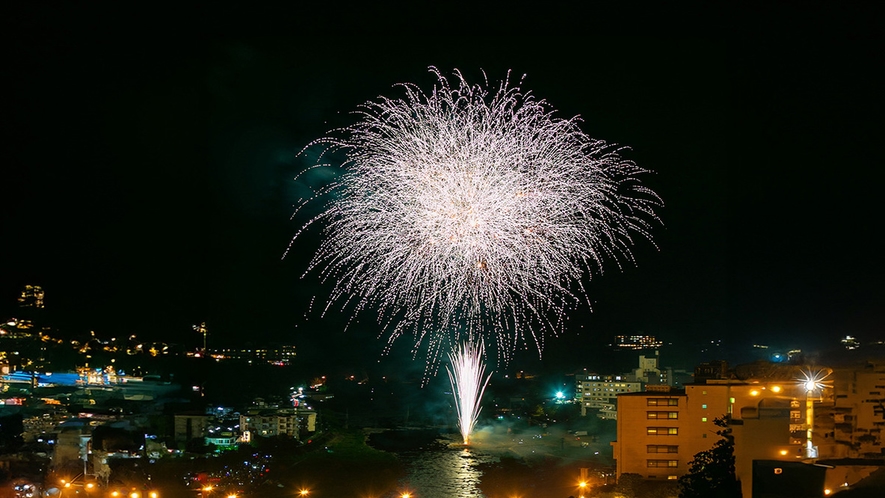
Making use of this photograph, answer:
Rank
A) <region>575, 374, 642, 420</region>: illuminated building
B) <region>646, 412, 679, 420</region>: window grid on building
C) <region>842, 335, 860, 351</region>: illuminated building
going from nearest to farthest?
1. <region>646, 412, 679, 420</region>: window grid on building
2. <region>842, 335, 860, 351</region>: illuminated building
3. <region>575, 374, 642, 420</region>: illuminated building

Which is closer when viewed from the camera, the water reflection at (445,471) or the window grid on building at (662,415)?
the window grid on building at (662,415)

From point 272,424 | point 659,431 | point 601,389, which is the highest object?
point 659,431

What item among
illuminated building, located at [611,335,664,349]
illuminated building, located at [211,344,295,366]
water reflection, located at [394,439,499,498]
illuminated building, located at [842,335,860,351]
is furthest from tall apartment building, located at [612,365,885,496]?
illuminated building, located at [211,344,295,366]

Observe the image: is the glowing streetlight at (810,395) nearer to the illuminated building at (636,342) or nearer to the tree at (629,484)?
the tree at (629,484)

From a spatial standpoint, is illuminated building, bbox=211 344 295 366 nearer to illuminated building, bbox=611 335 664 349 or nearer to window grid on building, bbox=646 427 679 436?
illuminated building, bbox=611 335 664 349

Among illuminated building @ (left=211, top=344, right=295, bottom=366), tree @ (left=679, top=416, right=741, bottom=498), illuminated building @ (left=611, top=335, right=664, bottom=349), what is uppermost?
tree @ (left=679, top=416, right=741, bottom=498)

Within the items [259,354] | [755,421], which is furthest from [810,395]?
[259,354]

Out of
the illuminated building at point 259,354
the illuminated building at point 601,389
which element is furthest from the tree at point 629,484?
the illuminated building at point 259,354

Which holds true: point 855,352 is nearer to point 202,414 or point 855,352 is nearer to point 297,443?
point 297,443

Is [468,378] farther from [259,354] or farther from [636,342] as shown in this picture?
[259,354]

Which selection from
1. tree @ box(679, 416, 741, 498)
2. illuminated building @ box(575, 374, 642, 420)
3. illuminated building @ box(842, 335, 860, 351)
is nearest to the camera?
tree @ box(679, 416, 741, 498)

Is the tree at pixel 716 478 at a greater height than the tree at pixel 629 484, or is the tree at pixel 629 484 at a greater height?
the tree at pixel 716 478

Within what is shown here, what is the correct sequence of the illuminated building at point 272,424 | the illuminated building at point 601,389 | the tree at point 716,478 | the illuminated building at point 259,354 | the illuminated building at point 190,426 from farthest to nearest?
the illuminated building at point 259,354
the illuminated building at point 601,389
the illuminated building at point 272,424
the illuminated building at point 190,426
the tree at point 716,478

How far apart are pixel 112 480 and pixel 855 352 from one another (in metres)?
10.2
